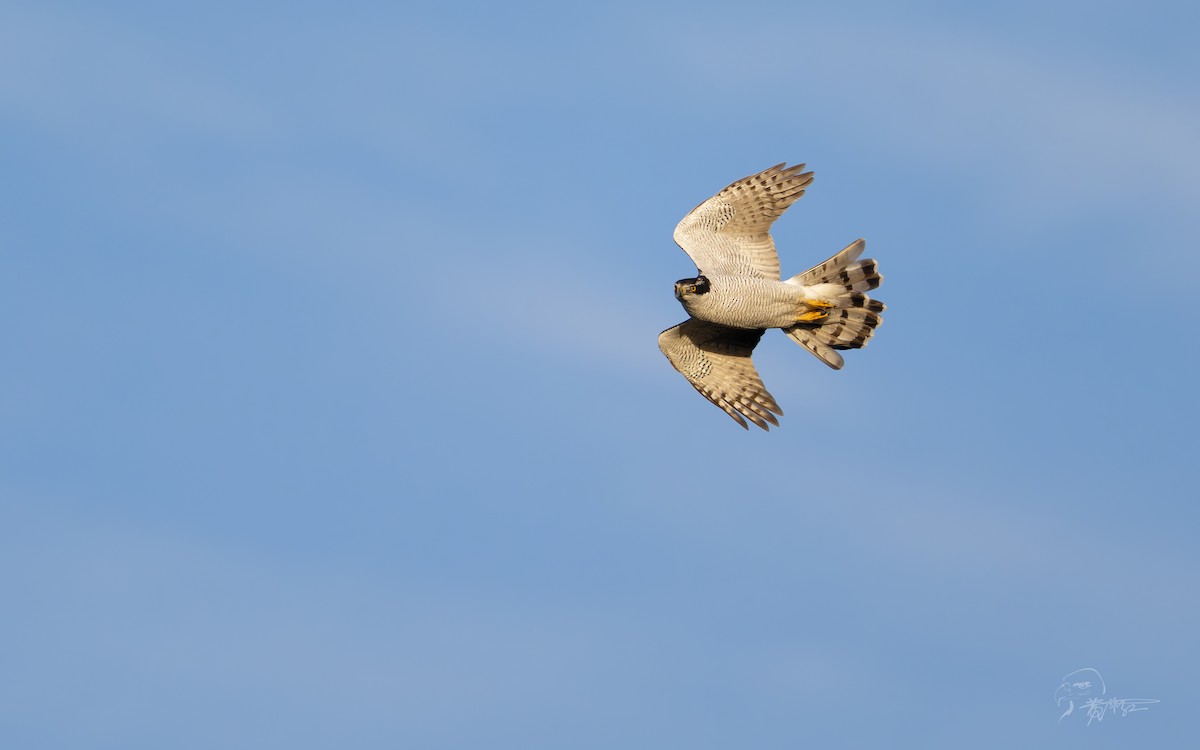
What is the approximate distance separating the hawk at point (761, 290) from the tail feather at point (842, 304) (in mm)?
18

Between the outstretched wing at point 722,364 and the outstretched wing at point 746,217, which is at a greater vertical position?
the outstretched wing at point 746,217

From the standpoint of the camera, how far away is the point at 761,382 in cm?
2964

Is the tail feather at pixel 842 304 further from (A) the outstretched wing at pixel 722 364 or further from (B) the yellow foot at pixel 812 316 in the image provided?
(A) the outstretched wing at pixel 722 364

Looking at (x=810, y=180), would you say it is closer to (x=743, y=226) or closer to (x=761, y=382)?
(x=743, y=226)

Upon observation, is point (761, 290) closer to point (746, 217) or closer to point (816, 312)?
point (816, 312)

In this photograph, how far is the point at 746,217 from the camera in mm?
29031

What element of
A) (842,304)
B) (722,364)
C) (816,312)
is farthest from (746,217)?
(722,364)

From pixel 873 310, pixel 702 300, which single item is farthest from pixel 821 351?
pixel 702 300

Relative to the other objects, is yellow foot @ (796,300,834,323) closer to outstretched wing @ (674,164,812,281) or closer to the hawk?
the hawk

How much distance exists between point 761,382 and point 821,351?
1.26 m

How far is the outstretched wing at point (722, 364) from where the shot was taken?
29.4m

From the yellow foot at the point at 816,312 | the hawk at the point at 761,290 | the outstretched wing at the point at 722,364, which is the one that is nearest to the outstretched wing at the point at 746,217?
the hawk at the point at 761,290

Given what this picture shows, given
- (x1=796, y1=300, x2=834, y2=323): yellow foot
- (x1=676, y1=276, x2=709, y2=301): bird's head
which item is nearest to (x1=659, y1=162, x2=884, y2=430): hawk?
(x1=796, y1=300, x2=834, y2=323): yellow foot

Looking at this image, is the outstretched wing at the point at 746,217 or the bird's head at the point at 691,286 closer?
the bird's head at the point at 691,286
